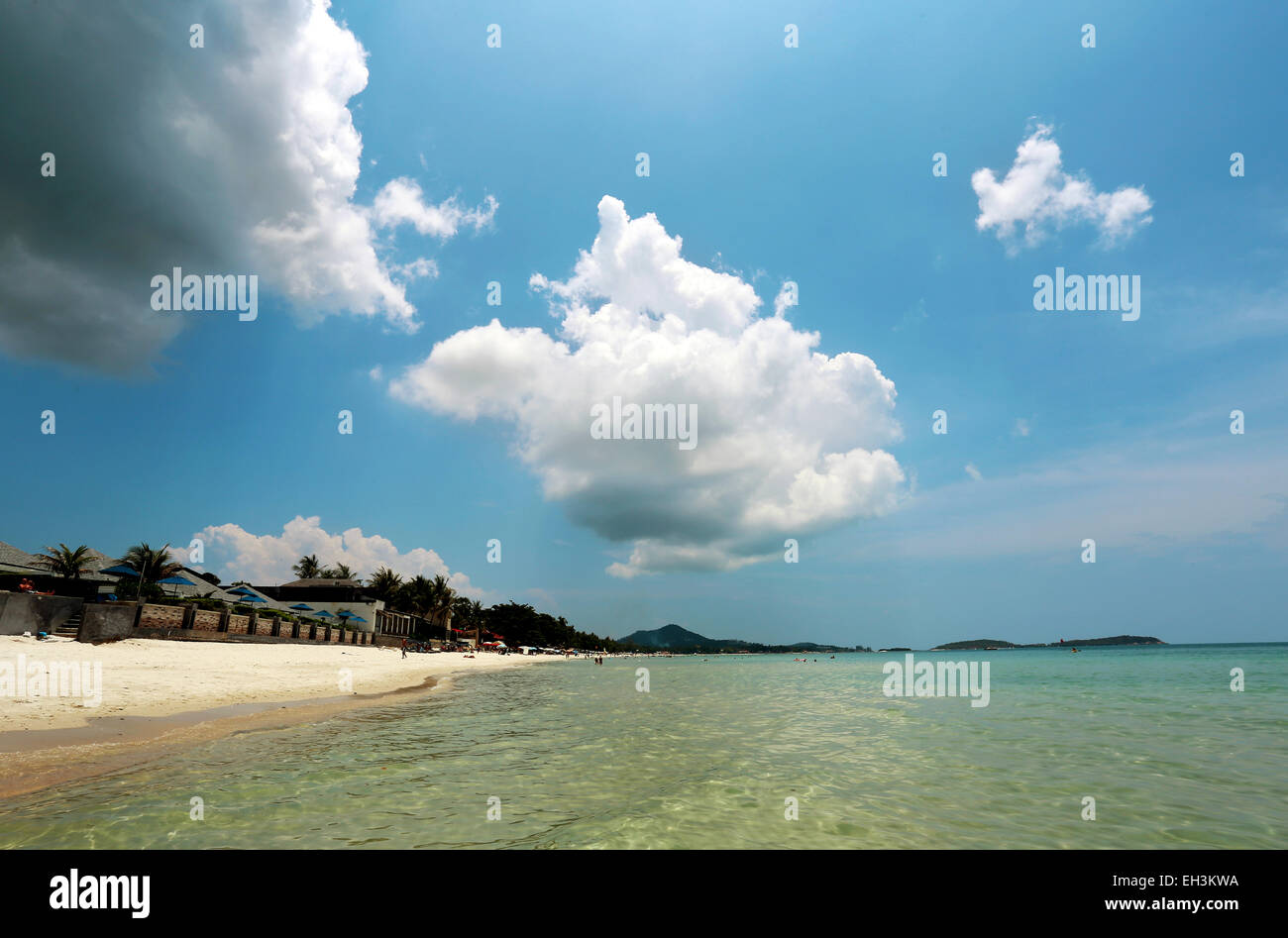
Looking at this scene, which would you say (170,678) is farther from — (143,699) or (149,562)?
Answer: (149,562)

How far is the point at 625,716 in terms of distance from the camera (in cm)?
2106

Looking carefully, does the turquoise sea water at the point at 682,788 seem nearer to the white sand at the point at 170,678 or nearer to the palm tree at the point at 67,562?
the white sand at the point at 170,678

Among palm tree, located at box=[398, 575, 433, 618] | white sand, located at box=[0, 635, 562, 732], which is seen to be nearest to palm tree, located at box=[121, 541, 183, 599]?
white sand, located at box=[0, 635, 562, 732]

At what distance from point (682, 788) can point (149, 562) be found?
5560 centimetres

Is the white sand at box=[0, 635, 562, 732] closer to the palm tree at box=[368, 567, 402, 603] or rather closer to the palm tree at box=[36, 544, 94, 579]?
the palm tree at box=[36, 544, 94, 579]

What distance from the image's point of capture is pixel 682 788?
10.3 metres

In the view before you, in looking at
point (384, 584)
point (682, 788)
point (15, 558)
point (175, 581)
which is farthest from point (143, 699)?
point (384, 584)

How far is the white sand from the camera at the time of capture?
46.9 ft

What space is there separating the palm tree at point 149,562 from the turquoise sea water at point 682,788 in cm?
4174

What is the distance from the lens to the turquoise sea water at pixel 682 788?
7531 mm

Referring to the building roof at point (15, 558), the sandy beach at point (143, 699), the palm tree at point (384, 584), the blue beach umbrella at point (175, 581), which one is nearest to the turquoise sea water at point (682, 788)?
the sandy beach at point (143, 699)
